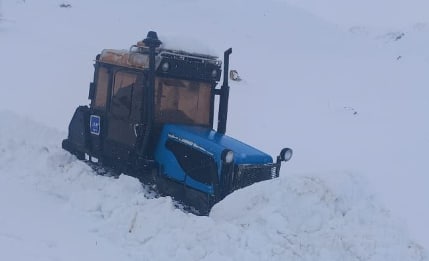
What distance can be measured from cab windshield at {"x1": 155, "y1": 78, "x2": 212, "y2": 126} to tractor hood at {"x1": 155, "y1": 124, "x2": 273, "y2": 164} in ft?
0.67

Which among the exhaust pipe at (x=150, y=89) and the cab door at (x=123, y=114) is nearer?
the exhaust pipe at (x=150, y=89)

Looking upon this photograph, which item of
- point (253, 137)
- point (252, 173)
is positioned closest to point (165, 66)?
point (252, 173)

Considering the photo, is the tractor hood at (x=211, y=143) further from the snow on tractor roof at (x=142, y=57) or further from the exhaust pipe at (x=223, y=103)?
the snow on tractor roof at (x=142, y=57)

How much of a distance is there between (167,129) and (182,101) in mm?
567

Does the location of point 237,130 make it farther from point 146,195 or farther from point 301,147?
point 146,195

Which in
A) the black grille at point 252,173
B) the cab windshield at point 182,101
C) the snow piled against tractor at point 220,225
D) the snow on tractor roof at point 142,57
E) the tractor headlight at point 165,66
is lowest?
the snow piled against tractor at point 220,225

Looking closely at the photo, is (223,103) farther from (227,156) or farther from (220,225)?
(220,225)

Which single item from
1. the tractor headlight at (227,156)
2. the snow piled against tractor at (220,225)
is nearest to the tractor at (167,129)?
the tractor headlight at (227,156)

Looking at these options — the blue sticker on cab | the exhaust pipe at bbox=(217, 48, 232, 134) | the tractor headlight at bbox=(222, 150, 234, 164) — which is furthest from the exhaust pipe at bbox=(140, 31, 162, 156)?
the tractor headlight at bbox=(222, 150, 234, 164)

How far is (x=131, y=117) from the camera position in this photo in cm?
913

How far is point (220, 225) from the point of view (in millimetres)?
6727

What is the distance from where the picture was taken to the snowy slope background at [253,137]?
6605mm

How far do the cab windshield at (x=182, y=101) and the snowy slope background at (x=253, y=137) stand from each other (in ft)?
2.06

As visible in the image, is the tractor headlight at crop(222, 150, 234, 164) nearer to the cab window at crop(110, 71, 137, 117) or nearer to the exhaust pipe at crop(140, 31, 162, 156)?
the exhaust pipe at crop(140, 31, 162, 156)
